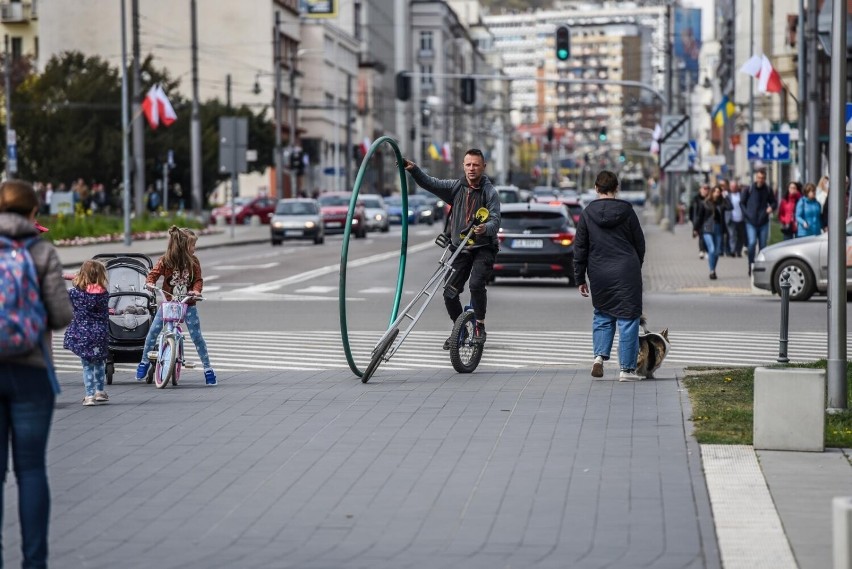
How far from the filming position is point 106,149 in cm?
7456

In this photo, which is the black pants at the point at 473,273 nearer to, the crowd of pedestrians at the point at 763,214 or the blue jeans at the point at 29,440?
the blue jeans at the point at 29,440

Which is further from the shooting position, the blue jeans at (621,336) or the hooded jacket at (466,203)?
the hooded jacket at (466,203)

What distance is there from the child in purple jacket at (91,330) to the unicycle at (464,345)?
10.1 feet

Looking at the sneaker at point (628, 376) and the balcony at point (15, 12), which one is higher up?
A: the balcony at point (15, 12)

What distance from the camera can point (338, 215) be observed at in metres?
65.8

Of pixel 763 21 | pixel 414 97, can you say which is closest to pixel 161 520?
pixel 763 21

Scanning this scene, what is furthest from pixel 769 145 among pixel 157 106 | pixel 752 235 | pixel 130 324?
pixel 130 324

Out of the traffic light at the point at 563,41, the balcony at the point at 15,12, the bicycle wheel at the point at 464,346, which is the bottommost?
the bicycle wheel at the point at 464,346

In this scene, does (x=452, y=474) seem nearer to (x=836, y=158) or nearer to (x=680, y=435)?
(x=680, y=435)

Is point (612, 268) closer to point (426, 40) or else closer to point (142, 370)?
point (142, 370)

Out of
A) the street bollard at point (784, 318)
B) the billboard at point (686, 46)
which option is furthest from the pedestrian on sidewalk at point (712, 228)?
the billboard at point (686, 46)

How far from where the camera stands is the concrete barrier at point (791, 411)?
1014 cm

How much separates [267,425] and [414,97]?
166443 mm

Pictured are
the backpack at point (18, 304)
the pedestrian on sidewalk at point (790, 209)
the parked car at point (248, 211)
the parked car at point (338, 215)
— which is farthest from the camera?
the parked car at point (248, 211)
